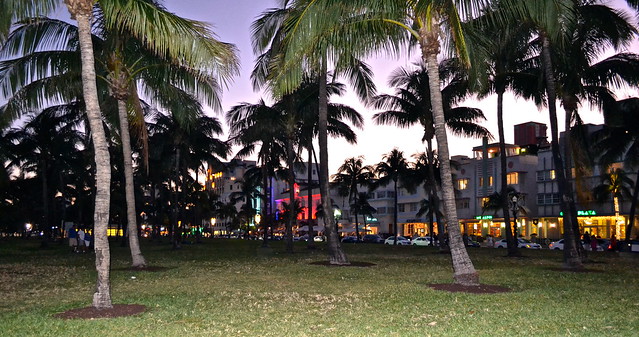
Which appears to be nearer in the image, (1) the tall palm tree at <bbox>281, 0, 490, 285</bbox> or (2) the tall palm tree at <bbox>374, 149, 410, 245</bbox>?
(1) the tall palm tree at <bbox>281, 0, 490, 285</bbox>

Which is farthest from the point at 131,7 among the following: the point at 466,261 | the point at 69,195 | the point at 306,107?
the point at 69,195

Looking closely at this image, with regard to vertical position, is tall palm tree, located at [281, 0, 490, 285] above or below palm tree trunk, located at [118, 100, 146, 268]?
above

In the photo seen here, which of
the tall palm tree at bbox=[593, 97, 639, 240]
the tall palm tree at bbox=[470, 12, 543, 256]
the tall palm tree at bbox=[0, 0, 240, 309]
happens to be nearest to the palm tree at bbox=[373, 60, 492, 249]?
the tall palm tree at bbox=[470, 12, 543, 256]

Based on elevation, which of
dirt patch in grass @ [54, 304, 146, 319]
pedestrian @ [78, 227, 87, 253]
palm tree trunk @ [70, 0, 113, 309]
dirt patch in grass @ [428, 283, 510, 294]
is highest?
palm tree trunk @ [70, 0, 113, 309]

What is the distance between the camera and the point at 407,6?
47.6ft

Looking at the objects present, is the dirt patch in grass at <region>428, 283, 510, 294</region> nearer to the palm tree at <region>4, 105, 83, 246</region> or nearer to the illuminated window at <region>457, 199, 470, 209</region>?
the palm tree at <region>4, 105, 83, 246</region>

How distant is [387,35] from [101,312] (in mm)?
9422

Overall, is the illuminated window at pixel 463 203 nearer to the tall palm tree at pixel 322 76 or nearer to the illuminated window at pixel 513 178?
the illuminated window at pixel 513 178

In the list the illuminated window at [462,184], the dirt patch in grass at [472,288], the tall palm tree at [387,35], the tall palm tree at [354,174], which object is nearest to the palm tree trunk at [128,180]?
the tall palm tree at [387,35]

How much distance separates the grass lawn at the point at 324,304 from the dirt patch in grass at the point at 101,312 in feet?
0.87

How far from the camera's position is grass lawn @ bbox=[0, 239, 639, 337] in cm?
909

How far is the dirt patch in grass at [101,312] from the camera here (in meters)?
10.1

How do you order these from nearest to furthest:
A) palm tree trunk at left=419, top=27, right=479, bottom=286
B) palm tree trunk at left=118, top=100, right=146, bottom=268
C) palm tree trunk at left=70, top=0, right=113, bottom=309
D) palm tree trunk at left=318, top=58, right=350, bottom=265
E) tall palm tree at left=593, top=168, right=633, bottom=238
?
1. palm tree trunk at left=70, top=0, right=113, bottom=309
2. palm tree trunk at left=419, top=27, right=479, bottom=286
3. palm tree trunk at left=118, top=100, right=146, bottom=268
4. palm tree trunk at left=318, top=58, right=350, bottom=265
5. tall palm tree at left=593, top=168, right=633, bottom=238

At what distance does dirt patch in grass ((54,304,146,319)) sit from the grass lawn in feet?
0.87
